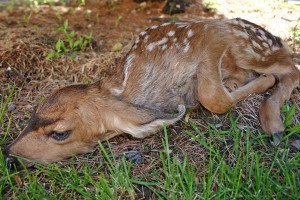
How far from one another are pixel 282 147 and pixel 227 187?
26.5 inches

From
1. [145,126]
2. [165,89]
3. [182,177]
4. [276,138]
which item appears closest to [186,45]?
[165,89]

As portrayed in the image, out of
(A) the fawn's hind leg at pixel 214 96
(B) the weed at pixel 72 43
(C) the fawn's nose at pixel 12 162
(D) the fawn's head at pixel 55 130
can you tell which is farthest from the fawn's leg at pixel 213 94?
(B) the weed at pixel 72 43

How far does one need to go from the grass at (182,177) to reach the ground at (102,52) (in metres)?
0.05

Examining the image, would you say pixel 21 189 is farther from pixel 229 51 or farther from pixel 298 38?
pixel 298 38

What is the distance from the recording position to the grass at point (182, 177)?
1750mm

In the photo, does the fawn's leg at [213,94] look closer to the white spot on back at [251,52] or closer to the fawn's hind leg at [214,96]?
the fawn's hind leg at [214,96]

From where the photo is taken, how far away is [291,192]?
1699 millimetres

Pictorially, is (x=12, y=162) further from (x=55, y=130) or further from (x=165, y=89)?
(x=165, y=89)

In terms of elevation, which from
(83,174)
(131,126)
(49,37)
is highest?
(49,37)

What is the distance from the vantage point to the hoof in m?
2.12

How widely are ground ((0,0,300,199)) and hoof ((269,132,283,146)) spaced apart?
0.07 m

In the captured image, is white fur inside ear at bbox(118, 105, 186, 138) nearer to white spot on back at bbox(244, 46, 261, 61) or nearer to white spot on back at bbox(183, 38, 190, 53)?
white spot on back at bbox(183, 38, 190, 53)

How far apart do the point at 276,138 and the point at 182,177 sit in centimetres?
88

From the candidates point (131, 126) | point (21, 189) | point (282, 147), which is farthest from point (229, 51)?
point (21, 189)
